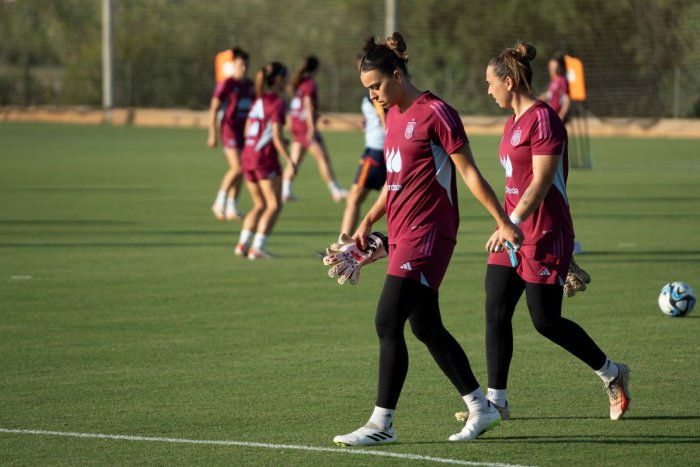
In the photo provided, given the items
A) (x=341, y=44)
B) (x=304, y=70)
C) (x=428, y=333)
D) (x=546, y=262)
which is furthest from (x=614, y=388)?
(x=341, y=44)

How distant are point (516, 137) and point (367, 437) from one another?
1.90 metres

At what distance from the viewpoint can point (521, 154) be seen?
21.8ft

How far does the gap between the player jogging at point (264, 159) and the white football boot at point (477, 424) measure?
7.26m

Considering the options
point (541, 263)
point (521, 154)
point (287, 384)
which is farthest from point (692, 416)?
point (287, 384)

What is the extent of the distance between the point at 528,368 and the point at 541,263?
166 centimetres

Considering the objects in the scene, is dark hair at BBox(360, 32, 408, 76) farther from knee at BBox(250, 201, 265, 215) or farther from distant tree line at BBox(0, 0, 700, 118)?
distant tree line at BBox(0, 0, 700, 118)

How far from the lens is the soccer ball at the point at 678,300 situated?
982 centimetres

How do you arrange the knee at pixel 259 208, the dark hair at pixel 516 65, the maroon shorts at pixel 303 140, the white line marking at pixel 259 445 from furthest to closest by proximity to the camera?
the maroon shorts at pixel 303 140 → the knee at pixel 259 208 → the dark hair at pixel 516 65 → the white line marking at pixel 259 445

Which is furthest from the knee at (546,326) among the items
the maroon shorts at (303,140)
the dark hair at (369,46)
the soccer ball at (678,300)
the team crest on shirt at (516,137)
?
the maroon shorts at (303,140)

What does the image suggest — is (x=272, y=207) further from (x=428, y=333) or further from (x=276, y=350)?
(x=428, y=333)

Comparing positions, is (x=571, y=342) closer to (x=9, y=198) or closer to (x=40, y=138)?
(x=9, y=198)

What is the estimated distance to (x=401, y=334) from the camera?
6098 mm

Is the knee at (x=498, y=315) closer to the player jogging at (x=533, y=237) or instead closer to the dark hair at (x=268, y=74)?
the player jogging at (x=533, y=237)

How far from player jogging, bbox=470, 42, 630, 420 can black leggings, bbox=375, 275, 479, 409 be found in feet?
1.83
